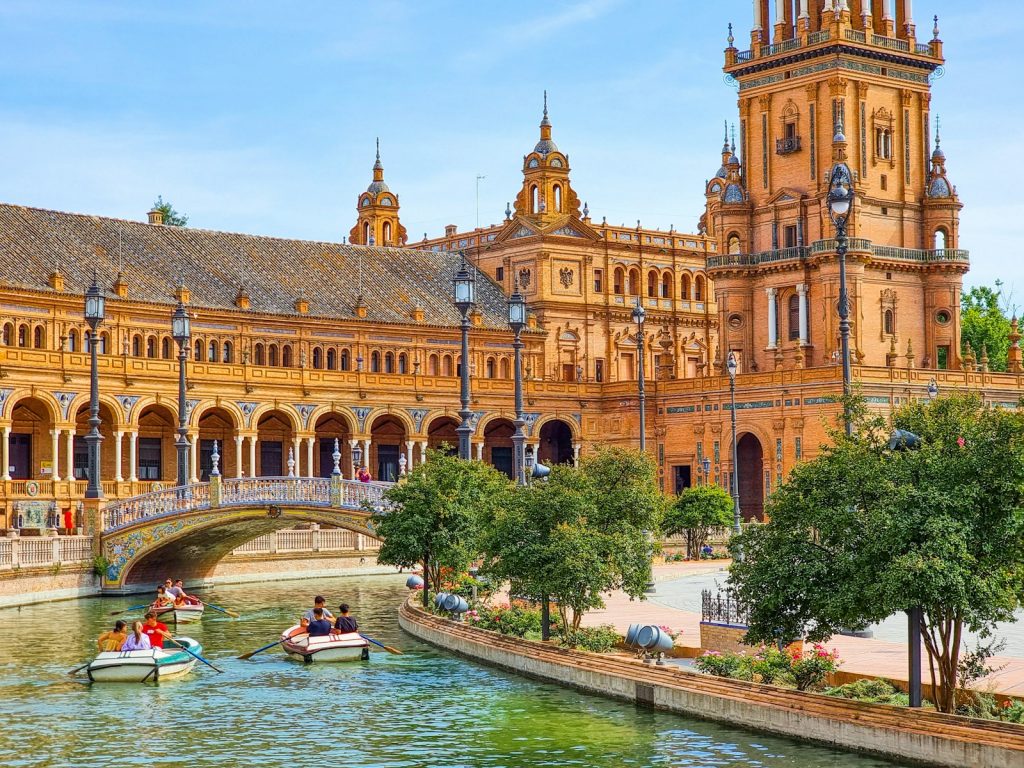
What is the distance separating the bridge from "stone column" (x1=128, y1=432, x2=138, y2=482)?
16.2 meters

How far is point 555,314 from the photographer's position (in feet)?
313

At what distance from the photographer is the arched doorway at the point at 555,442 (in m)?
90.6

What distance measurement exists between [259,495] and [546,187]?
48836mm

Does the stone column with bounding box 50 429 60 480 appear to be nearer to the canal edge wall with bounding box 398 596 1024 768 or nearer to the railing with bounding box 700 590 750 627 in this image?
the canal edge wall with bounding box 398 596 1024 768

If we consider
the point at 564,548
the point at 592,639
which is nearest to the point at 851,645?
the point at 592,639

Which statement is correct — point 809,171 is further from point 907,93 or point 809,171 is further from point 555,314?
point 555,314

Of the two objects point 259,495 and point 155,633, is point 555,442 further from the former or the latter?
point 155,633

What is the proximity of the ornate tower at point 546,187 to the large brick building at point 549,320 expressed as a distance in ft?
9.24

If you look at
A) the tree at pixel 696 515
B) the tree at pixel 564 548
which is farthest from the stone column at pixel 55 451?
the tree at pixel 564 548

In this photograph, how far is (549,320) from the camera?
94938mm

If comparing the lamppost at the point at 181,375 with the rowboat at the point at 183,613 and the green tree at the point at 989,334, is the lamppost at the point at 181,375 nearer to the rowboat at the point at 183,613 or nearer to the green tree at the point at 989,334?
the rowboat at the point at 183,613

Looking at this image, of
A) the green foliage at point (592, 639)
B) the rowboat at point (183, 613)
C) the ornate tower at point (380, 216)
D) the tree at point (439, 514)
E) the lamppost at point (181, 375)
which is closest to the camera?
the green foliage at point (592, 639)

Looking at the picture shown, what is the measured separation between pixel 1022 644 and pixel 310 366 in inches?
2240

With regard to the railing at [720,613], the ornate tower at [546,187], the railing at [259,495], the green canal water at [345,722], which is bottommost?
the green canal water at [345,722]
